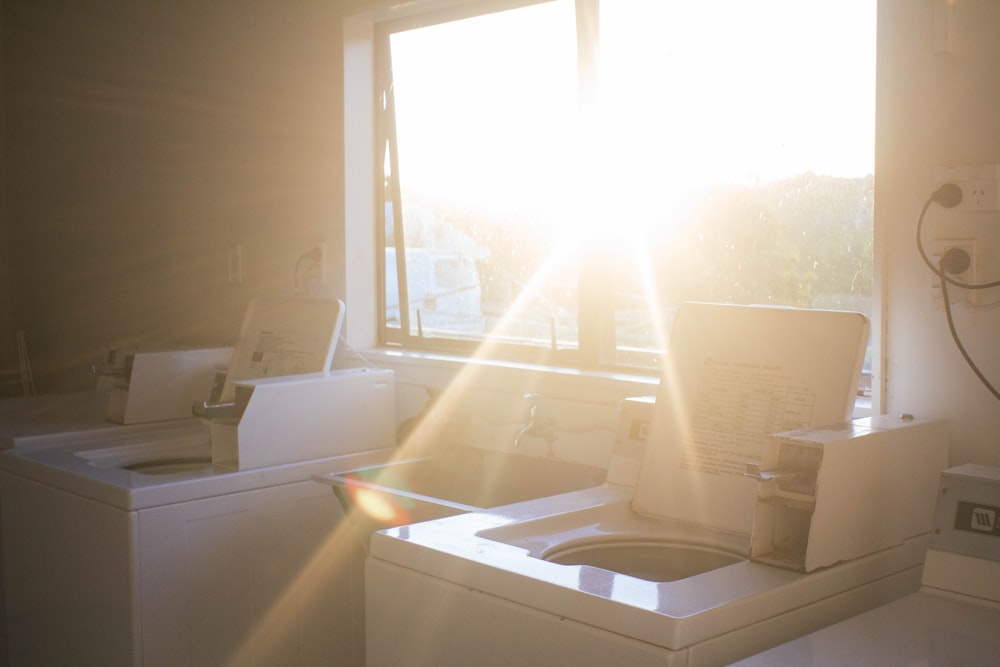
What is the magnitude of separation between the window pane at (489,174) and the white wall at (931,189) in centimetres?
113

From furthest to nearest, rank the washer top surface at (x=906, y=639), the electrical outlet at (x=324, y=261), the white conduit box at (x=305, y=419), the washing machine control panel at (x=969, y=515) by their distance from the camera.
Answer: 1. the electrical outlet at (x=324, y=261)
2. the white conduit box at (x=305, y=419)
3. the washing machine control panel at (x=969, y=515)
4. the washer top surface at (x=906, y=639)

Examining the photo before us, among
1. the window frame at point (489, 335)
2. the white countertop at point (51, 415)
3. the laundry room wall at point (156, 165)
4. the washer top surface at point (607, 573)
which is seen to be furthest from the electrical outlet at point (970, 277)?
the white countertop at point (51, 415)

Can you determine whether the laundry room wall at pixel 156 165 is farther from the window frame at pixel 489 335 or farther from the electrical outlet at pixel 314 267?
the window frame at pixel 489 335

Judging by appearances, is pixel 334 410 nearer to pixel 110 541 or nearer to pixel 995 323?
pixel 110 541

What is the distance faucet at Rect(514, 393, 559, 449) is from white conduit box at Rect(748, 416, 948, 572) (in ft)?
2.93

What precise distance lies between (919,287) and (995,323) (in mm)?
177

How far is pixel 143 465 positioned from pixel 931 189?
231cm

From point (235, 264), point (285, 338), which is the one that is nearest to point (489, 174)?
point (285, 338)

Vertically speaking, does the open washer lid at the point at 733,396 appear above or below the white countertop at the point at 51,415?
above

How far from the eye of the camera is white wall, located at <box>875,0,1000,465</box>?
6.38ft

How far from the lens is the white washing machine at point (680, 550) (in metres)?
1.51

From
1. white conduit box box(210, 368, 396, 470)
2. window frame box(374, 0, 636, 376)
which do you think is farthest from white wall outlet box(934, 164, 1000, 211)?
white conduit box box(210, 368, 396, 470)

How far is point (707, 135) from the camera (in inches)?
105

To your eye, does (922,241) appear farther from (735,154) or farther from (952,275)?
(735,154)
